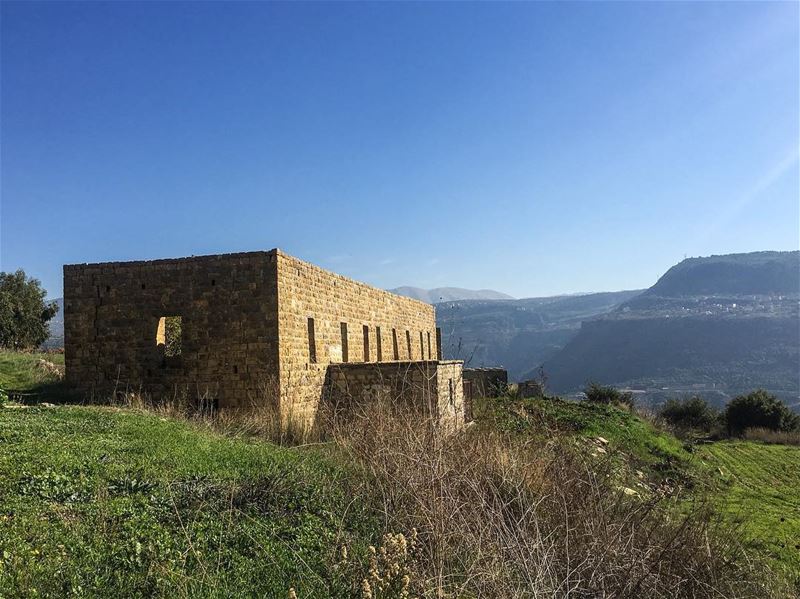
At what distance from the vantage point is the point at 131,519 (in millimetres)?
4969

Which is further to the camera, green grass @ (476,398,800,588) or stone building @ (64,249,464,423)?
stone building @ (64,249,464,423)

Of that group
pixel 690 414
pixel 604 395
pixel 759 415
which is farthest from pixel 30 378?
pixel 759 415

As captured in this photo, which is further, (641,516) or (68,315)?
(68,315)

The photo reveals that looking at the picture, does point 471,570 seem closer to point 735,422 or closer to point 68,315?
point 68,315

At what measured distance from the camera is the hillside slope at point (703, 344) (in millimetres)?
78375

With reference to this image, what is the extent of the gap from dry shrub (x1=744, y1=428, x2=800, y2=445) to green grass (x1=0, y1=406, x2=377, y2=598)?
22.6 metres

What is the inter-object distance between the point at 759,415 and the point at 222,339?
970 inches

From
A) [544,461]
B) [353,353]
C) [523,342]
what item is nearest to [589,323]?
[523,342]

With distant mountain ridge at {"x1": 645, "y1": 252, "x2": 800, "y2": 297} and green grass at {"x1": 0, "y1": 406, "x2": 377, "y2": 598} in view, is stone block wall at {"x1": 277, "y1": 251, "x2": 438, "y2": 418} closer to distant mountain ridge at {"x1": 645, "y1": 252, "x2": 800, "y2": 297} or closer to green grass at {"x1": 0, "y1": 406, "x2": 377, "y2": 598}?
green grass at {"x1": 0, "y1": 406, "x2": 377, "y2": 598}

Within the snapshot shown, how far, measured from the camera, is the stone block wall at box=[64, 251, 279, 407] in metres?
12.6

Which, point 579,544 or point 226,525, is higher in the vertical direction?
point 226,525

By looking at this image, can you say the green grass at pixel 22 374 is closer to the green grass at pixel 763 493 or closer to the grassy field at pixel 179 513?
the grassy field at pixel 179 513

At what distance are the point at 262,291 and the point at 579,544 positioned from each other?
8878 millimetres

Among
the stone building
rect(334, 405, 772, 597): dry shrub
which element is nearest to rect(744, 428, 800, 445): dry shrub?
the stone building
